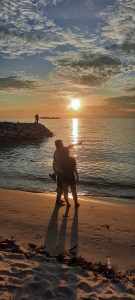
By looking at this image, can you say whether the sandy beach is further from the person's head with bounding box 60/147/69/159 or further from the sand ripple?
the person's head with bounding box 60/147/69/159

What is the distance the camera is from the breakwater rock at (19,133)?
52.4m

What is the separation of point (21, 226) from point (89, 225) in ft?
7.80

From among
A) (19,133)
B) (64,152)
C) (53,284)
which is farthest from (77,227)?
(19,133)

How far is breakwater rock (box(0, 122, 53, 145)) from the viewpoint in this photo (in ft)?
172

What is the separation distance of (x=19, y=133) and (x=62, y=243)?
158 feet

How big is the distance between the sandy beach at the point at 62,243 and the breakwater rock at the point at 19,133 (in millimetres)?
37812

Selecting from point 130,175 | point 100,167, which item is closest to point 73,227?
point 130,175

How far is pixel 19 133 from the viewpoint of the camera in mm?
56125

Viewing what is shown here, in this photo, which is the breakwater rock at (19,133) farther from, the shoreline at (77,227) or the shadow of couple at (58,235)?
the shadow of couple at (58,235)

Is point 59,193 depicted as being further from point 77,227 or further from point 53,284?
point 53,284

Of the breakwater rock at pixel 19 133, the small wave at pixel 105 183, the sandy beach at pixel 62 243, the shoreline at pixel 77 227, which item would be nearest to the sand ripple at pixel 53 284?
the sandy beach at pixel 62 243

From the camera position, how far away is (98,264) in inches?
305

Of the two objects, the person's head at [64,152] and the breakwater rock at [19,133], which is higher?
the breakwater rock at [19,133]

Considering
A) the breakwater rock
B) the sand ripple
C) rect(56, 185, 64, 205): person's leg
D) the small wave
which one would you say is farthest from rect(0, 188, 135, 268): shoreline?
the breakwater rock
